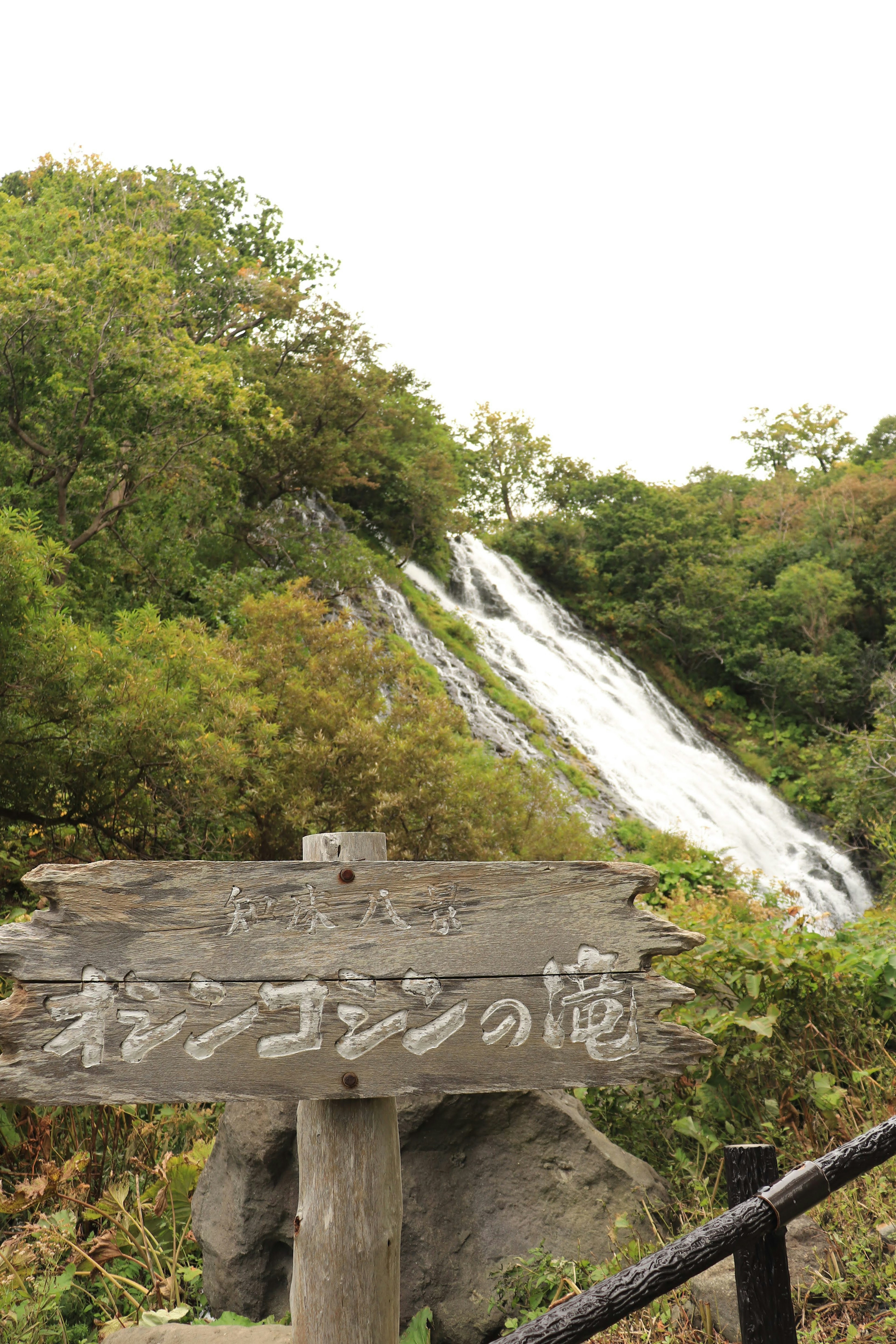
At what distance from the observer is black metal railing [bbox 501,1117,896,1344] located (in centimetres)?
136

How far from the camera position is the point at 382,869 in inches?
71.8

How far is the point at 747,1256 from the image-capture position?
1.75 meters

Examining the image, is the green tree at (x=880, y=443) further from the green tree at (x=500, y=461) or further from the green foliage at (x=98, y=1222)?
the green foliage at (x=98, y=1222)

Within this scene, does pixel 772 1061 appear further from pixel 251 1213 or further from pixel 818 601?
pixel 818 601

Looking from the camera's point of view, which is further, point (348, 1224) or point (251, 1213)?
point (251, 1213)

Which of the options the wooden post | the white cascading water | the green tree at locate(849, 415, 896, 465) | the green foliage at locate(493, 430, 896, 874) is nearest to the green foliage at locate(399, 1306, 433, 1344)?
the wooden post

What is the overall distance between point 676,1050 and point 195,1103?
9.05 feet

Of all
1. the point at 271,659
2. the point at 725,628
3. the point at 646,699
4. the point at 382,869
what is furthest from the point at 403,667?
the point at 725,628

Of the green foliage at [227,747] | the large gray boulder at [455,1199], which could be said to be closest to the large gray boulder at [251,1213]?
the large gray boulder at [455,1199]

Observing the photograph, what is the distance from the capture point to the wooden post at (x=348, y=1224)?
5.61 ft

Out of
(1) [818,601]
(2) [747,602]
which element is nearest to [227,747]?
(1) [818,601]

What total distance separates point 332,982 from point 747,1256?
957 millimetres

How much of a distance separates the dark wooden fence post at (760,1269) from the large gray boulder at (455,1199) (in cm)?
102

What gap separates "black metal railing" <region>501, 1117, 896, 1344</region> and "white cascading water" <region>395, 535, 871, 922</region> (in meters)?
10.4
